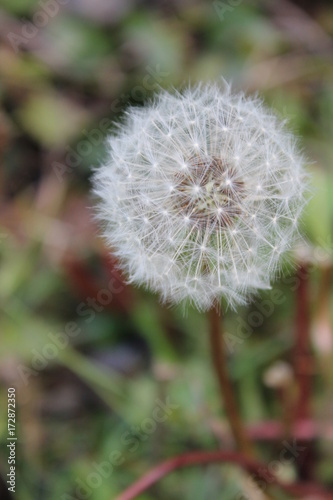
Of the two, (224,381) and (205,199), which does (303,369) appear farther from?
(205,199)

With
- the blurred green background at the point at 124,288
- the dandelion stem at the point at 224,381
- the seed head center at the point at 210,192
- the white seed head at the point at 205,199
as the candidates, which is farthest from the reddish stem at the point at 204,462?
the seed head center at the point at 210,192

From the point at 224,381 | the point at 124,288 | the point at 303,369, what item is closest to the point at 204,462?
the point at 224,381

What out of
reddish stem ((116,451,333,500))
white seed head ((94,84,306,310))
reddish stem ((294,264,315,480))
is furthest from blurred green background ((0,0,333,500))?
white seed head ((94,84,306,310))

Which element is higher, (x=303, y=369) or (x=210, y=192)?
(x=303, y=369)

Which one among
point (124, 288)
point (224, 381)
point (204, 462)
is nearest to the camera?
point (224, 381)

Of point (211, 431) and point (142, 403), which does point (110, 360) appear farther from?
point (211, 431)

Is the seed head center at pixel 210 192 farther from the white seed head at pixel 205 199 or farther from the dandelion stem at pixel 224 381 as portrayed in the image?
the dandelion stem at pixel 224 381
